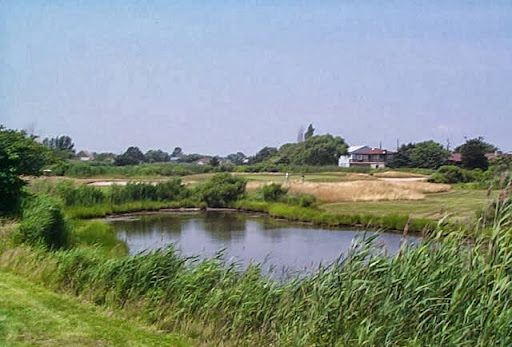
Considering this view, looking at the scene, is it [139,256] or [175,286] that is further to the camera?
[139,256]

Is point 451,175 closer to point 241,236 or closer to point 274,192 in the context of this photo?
point 241,236

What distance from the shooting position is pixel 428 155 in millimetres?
26547

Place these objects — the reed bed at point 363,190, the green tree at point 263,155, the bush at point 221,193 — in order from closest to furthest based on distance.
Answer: the reed bed at point 363,190 < the bush at point 221,193 < the green tree at point 263,155

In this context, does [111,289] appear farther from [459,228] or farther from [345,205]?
[345,205]

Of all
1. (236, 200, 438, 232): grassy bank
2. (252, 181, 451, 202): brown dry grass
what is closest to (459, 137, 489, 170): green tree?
(236, 200, 438, 232): grassy bank

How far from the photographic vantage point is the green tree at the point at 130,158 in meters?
57.2

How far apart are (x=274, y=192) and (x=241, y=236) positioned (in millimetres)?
12435

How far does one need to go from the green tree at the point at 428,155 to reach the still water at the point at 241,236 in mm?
5339

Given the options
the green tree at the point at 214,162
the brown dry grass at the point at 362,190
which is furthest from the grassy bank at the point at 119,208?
the green tree at the point at 214,162

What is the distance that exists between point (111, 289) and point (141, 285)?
14.6 inches

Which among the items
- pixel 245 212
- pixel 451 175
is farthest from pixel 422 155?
pixel 245 212

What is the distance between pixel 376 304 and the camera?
5.48 m

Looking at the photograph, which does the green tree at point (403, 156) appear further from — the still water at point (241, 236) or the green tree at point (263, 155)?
the green tree at point (263, 155)

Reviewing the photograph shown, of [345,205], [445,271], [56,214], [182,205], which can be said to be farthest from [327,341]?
[182,205]
